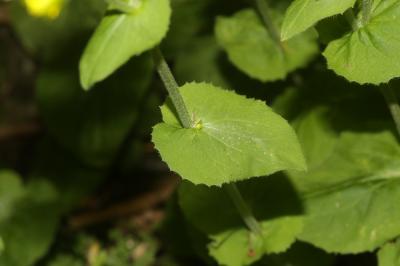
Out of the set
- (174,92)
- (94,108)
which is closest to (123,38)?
(174,92)

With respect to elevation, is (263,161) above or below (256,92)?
above

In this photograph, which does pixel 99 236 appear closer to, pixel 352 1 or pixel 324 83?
pixel 324 83

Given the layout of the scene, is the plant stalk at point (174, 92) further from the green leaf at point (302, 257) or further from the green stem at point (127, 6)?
the green leaf at point (302, 257)

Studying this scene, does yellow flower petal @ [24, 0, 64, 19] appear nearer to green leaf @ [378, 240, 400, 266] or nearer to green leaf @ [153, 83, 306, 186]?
green leaf @ [153, 83, 306, 186]

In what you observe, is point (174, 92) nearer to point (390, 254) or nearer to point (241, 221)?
point (241, 221)

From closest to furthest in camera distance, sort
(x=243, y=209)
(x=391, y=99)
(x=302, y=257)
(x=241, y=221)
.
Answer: (x=391, y=99) < (x=243, y=209) < (x=241, y=221) < (x=302, y=257)

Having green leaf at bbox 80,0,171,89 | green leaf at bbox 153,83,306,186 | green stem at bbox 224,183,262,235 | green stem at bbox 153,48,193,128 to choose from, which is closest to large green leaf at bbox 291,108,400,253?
green stem at bbox 224,183,262,235

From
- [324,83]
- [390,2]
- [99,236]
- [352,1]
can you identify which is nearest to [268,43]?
[324,83]
